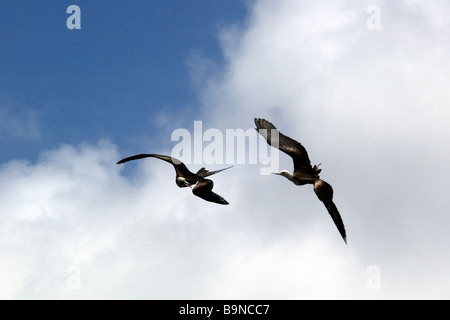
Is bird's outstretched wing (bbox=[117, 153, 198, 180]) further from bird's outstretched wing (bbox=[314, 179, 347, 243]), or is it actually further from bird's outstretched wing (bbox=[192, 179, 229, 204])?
bird's outstretched wing (bbox=[314, 179, 347, 243])

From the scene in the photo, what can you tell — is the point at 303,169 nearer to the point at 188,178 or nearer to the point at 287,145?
the point at 287,145

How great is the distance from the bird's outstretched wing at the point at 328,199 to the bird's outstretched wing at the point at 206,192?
4631 mm

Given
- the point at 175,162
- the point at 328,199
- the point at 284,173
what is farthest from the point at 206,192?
the point at 328,199

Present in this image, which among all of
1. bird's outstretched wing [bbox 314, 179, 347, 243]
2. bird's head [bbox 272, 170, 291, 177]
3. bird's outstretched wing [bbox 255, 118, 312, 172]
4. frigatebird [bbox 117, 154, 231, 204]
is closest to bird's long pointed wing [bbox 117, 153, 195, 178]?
frigatebird [bbox 117, 154, 231, 204]

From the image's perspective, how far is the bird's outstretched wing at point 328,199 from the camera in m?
23.2

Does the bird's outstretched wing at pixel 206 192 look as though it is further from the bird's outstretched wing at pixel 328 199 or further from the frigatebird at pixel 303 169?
the bird's outstretched wing at pixel 328 199

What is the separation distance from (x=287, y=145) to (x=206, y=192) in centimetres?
474

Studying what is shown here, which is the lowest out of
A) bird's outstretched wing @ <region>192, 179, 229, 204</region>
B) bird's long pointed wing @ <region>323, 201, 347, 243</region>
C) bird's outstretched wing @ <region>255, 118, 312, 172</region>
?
bird's long pointed wing @ <region>323, 201, 347, 243</region>

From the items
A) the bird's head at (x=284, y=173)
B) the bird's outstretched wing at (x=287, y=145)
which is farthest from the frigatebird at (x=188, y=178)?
the bird's outstretched wing at (x=287, y=145)

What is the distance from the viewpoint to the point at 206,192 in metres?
26.5

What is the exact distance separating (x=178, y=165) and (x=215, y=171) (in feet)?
5.64

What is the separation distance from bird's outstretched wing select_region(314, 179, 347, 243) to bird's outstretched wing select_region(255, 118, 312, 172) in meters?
0.70

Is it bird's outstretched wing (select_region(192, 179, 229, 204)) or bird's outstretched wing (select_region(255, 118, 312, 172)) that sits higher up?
bird's outstretched wing (select_region(255, 118, 312, 172))

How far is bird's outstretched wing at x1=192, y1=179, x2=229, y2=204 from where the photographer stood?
26141 mm
